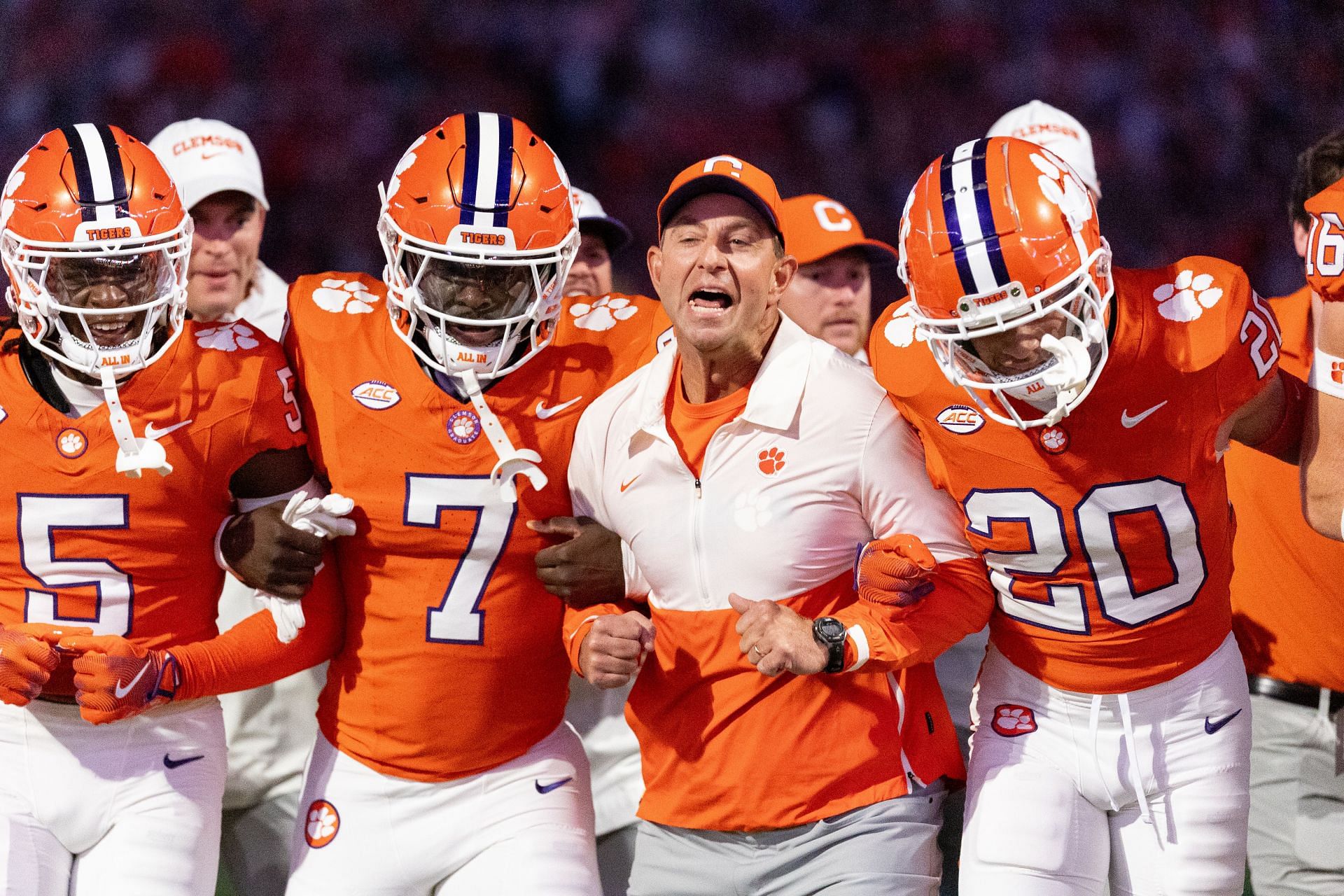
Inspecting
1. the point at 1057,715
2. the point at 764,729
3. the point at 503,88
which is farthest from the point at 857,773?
the point at 503,88

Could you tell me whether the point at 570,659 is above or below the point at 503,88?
below

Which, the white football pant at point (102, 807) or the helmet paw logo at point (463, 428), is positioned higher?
the helmet paw logo at point (463, 428)

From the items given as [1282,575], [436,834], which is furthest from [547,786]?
[1282,575]

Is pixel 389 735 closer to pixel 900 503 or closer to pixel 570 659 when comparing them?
pixel 570 659

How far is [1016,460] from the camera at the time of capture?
209 centimetres

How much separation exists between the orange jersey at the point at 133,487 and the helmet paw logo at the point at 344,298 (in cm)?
14

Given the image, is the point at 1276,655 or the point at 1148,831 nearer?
the point at 1148,831

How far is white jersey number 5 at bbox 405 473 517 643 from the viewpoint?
90.5 inches

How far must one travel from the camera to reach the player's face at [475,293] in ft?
7.41

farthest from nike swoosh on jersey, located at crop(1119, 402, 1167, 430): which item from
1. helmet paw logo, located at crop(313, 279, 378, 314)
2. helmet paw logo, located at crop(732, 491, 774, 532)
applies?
helmet paw logo, located at crop(313, 279, 378, 314)

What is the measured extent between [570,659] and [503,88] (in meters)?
3.35

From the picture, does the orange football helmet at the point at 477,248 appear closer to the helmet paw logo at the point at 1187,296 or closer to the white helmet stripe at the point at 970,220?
the white helmet stripe at the point at 970,220

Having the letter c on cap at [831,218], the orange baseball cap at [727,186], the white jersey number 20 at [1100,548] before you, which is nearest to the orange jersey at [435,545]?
the orange baseball cap at [727,186]

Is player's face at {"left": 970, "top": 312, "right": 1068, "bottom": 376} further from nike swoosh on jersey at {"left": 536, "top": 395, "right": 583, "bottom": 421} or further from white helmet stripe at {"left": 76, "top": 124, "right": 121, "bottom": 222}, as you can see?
white helmet stripe at {"left": 76, "top": 124, "right": 121, "bottom": 222}
